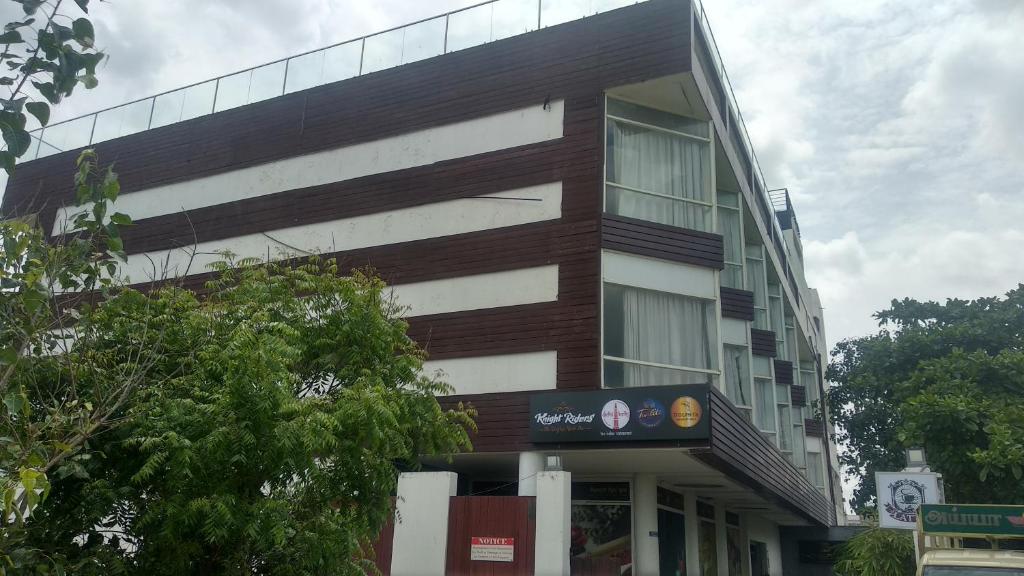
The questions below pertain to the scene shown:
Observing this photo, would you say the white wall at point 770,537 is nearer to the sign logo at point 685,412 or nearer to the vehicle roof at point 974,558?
the sign logo at point 685,412

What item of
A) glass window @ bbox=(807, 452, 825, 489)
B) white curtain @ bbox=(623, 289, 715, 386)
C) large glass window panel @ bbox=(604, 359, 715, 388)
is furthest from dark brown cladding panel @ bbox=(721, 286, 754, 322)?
glass window @ bbox=(807, 452, 825, 489)

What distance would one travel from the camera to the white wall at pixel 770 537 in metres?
30.6

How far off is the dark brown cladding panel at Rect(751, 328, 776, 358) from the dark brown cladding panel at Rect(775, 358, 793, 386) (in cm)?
268

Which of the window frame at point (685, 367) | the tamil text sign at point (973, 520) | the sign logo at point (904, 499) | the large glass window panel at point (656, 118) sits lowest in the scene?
the tamil text sign at point (973, 520)

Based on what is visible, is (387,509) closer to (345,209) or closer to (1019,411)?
(345,209)

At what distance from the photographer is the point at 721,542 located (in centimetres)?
2461

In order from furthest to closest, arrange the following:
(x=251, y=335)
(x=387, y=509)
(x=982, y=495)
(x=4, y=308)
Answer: (x=982, y=495) → (x=387, y=509) → (x=251, y=335) → (x=4, y=308)

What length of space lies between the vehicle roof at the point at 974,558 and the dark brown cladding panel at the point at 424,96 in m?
10.5

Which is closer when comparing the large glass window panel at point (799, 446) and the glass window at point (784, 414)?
the glass window at point (784, 414)

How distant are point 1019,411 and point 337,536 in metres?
15.8

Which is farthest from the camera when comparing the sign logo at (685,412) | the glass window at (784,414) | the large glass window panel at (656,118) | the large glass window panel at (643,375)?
the glass window at (784,414)

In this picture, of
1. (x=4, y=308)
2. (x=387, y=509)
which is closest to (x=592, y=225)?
(x=387, y=509)

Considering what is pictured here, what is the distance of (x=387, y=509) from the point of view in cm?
966

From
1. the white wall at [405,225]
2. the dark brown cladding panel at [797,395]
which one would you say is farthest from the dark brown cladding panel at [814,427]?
the white wall at [405,225]
